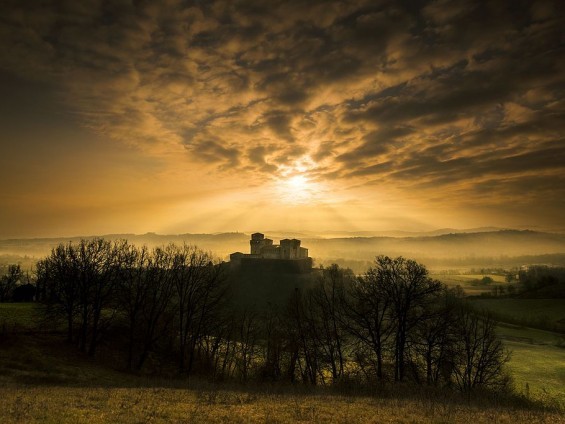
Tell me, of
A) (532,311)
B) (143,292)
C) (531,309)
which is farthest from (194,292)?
(531,309)

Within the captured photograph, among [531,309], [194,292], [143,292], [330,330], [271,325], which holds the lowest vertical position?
[531,309]

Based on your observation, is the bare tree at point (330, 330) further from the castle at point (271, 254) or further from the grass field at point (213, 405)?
the castle at point (271, 254)

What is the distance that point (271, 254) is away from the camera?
142125 millimetres

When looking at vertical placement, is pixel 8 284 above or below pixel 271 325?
above

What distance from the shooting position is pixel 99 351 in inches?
1742

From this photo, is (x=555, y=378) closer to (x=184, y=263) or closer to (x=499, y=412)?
(x=499, y=412)

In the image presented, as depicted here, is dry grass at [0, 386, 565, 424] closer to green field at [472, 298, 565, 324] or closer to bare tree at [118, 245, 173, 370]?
bare tree at [118, 245, 173, 370]

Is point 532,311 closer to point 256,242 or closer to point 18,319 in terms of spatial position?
point 256,242

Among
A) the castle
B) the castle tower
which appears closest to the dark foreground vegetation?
the castle

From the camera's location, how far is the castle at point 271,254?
434ft

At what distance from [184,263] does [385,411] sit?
127 ft

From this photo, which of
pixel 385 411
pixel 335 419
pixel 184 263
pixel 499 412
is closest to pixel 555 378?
pixel 499 412

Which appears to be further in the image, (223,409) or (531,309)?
(531,309)

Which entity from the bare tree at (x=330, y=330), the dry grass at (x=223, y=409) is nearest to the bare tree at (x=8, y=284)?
the bare tree at (x=330, y=330)
